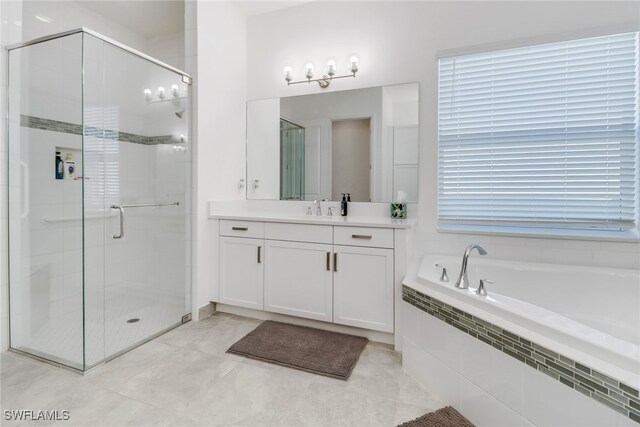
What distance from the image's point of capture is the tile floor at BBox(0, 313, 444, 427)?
1481mm

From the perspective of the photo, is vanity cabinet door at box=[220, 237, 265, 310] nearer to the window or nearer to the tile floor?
the tile floor

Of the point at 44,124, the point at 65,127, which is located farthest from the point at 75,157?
the point at 44,124

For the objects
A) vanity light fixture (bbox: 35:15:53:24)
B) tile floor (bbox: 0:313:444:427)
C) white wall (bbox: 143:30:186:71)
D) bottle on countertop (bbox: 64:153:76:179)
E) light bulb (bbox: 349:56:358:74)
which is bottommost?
tile floor (bbox: 0:313:444:427)

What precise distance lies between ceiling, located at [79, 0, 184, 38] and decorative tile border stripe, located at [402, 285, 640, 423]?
11.1 feet

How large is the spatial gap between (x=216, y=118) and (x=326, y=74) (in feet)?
3.40

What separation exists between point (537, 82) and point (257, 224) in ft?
7.49

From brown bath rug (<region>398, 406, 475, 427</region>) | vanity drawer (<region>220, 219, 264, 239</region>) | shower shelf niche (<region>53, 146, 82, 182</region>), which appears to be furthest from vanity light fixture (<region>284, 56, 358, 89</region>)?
brown bath rug (<region>398, 406, 475, 427</region>)

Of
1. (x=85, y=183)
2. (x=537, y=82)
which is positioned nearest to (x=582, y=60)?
(x=537, y=82)

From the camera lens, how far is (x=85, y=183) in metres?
1.89

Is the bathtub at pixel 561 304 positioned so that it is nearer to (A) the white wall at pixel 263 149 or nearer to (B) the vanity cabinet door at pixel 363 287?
(B) the vanity cabinet door at pixel 363 287

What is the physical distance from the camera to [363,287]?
2201 mm

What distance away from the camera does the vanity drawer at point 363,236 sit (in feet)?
7.00

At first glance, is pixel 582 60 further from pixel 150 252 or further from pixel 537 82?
pixel 150 252

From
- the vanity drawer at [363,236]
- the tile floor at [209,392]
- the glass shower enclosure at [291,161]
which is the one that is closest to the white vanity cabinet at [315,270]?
the vanity drawer at [363,236]
